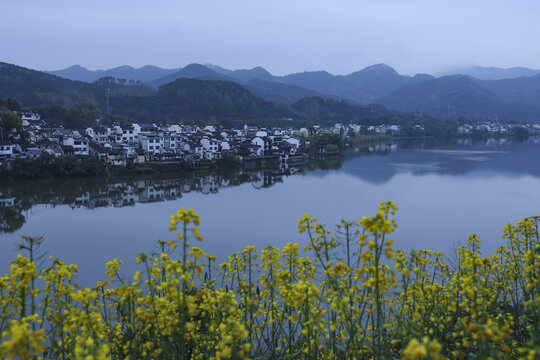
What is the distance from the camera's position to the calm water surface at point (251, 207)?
962 centimetres

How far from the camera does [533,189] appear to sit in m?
16.8

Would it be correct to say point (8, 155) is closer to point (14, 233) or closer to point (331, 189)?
point (14, 233)

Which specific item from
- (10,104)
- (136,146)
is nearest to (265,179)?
(136,146)

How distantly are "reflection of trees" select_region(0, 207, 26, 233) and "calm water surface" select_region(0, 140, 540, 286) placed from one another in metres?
0.03

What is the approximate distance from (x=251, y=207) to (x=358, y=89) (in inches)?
6223

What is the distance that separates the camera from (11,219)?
11.9 m

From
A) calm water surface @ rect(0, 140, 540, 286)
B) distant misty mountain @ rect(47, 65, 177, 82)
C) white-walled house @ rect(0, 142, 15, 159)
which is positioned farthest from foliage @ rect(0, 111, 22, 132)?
distant misty mountain @ rect(47, 65, 177, 82)

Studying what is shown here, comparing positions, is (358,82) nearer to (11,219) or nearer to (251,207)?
(251,207)

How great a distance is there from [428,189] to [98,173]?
14200 mm

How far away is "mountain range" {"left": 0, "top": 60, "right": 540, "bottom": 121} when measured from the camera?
175ft

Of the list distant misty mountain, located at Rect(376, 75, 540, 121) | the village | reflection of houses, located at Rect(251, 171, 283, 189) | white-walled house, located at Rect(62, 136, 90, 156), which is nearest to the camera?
reflection of houses, located at Rect(251, 171, 283, 189)

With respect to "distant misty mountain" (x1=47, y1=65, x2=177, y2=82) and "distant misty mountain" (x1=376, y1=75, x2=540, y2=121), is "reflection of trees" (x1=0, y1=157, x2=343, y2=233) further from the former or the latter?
"distant misty mountain" (x1=47, y1=65, x2=177, y2=82)

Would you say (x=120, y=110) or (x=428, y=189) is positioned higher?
(x=120, y=110)

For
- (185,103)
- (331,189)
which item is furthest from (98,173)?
(185,103)
